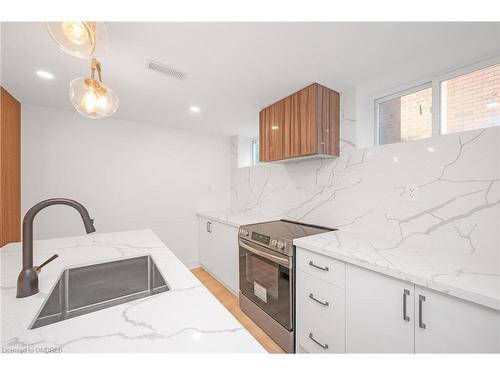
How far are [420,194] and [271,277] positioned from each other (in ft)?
4.16

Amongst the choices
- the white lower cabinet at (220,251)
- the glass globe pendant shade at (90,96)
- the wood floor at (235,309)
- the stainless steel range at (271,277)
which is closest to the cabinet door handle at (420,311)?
the stainless steel range at (271,277)

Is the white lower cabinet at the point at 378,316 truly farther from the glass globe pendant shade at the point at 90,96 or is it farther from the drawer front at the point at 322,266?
the glass globe pendant shade at the point at 90,96

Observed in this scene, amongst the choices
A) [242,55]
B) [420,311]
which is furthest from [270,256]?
[242,55]

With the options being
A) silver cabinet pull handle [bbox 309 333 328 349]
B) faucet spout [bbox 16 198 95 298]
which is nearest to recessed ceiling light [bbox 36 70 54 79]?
faucet spout [bbox 16 198 95 298]

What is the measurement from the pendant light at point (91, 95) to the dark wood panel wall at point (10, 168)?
1.29 m

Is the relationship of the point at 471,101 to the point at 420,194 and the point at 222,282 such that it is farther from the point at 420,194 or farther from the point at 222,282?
the point at 222,282

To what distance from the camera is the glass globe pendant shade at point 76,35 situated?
0.79m

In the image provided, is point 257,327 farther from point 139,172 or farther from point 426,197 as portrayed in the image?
point 139,172

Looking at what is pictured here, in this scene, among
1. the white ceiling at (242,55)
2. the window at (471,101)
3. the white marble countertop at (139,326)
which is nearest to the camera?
the white marble countertop at (139,326)

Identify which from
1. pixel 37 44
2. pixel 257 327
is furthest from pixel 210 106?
pixel 257 327

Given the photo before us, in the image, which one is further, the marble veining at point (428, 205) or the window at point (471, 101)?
the window at point (471, 101)

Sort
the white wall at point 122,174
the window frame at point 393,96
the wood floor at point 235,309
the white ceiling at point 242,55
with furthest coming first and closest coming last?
1. the white wall at point 122,174
2. the wood floor at point 235,309
3. the window frame at point 393,96
4. the white ceiling at point 242,55

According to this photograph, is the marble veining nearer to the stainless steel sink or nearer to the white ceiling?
the white ceiling

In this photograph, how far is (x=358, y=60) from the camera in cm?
139
